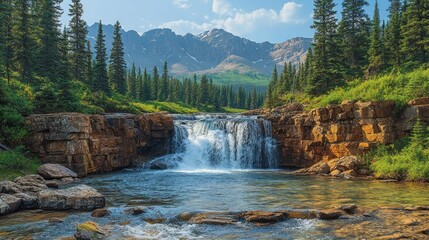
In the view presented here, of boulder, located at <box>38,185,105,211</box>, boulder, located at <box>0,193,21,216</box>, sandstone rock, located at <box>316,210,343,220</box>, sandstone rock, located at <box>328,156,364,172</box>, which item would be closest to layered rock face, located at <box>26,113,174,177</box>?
boulder, located at <box>0,193,21,216</box>

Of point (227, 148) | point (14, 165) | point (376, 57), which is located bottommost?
point (14, 165)

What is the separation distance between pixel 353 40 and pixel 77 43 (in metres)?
47.8

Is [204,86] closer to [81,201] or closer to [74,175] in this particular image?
[74,175]

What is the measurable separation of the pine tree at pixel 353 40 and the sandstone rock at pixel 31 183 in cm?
4395

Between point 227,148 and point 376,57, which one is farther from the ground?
point 376,57

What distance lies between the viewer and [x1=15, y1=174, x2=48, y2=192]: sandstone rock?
2030cm

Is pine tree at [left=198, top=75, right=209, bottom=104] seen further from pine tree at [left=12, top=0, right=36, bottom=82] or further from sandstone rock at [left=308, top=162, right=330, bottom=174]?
sandstone rock at [left=308, top=162, right=330, bottom=174]

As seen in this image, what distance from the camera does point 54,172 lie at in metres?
26.6

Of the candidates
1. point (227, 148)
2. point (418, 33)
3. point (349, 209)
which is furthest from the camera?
point (418, 33)

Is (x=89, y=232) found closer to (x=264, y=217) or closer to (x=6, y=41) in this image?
(x=264, y=217)

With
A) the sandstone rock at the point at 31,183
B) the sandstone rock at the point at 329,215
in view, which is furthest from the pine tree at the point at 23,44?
the sandstone rock at the point at 329,215

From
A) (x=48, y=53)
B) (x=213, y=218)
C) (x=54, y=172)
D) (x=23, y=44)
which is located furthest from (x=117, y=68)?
(x=213, y=218)

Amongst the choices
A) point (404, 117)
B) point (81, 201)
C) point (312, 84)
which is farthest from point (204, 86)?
point (81, 201)

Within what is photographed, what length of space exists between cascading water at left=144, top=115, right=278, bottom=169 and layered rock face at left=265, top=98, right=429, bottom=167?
1447mm
